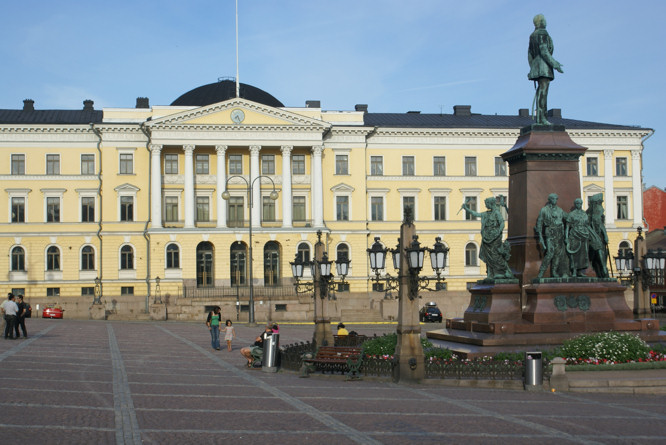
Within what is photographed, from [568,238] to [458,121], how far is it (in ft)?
171

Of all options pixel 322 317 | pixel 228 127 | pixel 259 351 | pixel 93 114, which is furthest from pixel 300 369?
pixel 93 114

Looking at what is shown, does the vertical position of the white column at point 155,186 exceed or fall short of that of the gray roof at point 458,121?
it falls short

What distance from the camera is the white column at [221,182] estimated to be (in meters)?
64.4

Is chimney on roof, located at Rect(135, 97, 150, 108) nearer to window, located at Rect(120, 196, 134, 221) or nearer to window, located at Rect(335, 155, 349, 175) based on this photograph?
window, located at Rect(120, 196, 134, 221)

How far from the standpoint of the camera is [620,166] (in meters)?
71.3

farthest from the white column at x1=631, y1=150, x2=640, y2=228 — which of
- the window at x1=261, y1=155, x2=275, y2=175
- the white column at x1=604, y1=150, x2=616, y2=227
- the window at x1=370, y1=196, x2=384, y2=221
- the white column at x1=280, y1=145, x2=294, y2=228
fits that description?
the window at x1=261, y1=155, x2=275, y2=175

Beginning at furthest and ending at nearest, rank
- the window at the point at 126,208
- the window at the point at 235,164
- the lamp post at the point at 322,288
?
the window at the point at 235,164, the window at the point at 126,208, the lamp post at the point at 322,288

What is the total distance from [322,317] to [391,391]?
819cm

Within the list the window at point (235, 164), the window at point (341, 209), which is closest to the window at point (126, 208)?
the window at point (235, 164)

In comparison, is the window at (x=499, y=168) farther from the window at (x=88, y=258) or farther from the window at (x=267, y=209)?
the window at (x=88, y=258)

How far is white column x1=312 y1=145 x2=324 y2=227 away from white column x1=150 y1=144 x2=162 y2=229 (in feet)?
38.9

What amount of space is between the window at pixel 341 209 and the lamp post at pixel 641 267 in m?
37.2

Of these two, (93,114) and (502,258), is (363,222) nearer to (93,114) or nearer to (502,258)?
(93,114)

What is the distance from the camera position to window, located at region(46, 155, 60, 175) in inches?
2574
